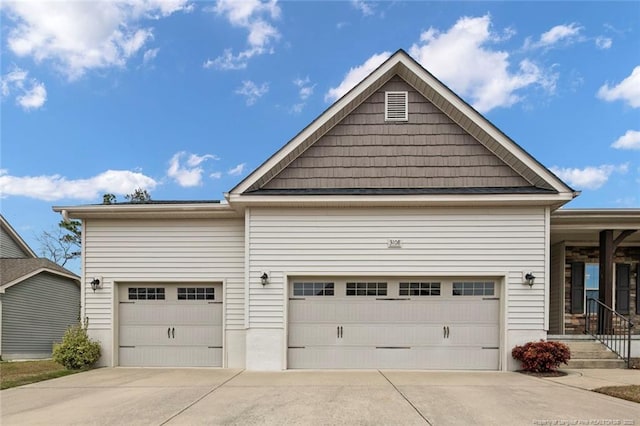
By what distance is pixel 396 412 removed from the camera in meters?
5.65

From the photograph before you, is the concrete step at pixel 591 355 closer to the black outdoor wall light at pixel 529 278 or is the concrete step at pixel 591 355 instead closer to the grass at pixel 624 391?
the black outdoor wall light at pixel 529 278

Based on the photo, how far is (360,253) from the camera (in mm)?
9469

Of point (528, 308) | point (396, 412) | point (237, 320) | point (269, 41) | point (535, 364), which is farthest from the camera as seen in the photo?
point (269, 41)

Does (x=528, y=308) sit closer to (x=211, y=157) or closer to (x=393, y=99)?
(x=393, y=99)

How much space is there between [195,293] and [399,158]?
6.05 m

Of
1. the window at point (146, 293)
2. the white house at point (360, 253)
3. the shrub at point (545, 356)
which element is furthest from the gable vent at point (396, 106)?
the window at point (146, 293)

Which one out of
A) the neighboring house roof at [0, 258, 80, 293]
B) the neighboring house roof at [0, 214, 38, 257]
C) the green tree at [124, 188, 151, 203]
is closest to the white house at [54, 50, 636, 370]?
the neighboring house roof at [0, 258, 80, 293]

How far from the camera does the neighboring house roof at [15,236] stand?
20503 mm

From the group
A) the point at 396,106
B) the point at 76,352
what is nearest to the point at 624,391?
the point at 396,106

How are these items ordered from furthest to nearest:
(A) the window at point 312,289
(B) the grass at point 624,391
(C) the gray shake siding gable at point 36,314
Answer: (C) the gray shake siding gable at point 36,314 → (A) the window at point 312,289 → (B) the grass at point 624,391

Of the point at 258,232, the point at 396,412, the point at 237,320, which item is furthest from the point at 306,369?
the point at 396,412

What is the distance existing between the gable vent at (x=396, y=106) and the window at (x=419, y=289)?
13.2 feet

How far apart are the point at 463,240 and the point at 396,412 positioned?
485 centimetres

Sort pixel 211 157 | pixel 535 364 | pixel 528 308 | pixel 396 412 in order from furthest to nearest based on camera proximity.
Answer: pixel 211 157 → pixel 528 308 → pixel 535 364 → pixel 396 412
